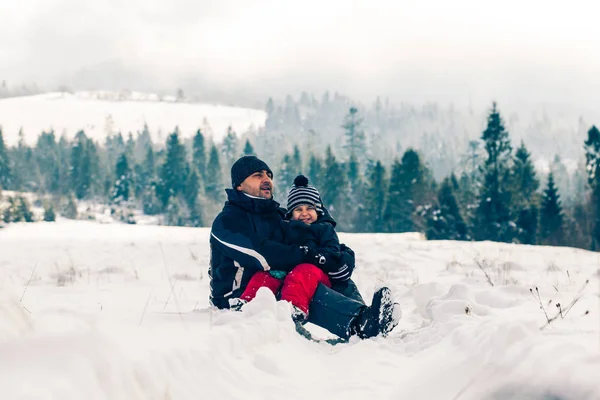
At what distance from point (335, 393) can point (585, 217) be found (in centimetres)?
4749

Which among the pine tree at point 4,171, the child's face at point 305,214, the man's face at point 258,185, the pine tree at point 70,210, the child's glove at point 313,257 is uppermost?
the man's face at point 258,185

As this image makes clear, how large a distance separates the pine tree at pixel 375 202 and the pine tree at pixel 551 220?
18.5 metres

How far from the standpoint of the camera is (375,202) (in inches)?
2359

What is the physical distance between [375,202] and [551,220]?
21477 millimetres

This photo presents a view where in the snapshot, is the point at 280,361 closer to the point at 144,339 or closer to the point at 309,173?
the point at 144,339

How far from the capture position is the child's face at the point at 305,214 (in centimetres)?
502

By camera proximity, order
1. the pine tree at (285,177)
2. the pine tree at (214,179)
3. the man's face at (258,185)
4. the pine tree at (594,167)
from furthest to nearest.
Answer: the pine tree at (214,179) < the pine tree at (285,177) < the pine tree at (594,167) < the man's face at (258,185)

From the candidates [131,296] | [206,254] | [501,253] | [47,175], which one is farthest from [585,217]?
[47,175]

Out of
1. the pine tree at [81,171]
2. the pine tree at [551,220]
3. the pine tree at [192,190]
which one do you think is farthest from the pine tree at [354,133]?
the pine tree at [551,220]

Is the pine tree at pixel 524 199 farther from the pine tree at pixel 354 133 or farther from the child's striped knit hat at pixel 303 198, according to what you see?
the child's striped knit hat at pixel 303 198

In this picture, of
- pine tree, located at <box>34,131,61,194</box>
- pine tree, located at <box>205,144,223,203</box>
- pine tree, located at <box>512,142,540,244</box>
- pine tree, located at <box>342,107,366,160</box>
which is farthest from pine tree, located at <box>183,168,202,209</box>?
pine tree, located at <box>512,142,540,244</box>

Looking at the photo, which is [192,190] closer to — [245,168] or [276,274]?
[245,168]

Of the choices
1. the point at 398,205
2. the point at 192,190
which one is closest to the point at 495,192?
the point at 398,205

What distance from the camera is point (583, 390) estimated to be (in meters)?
1.74
